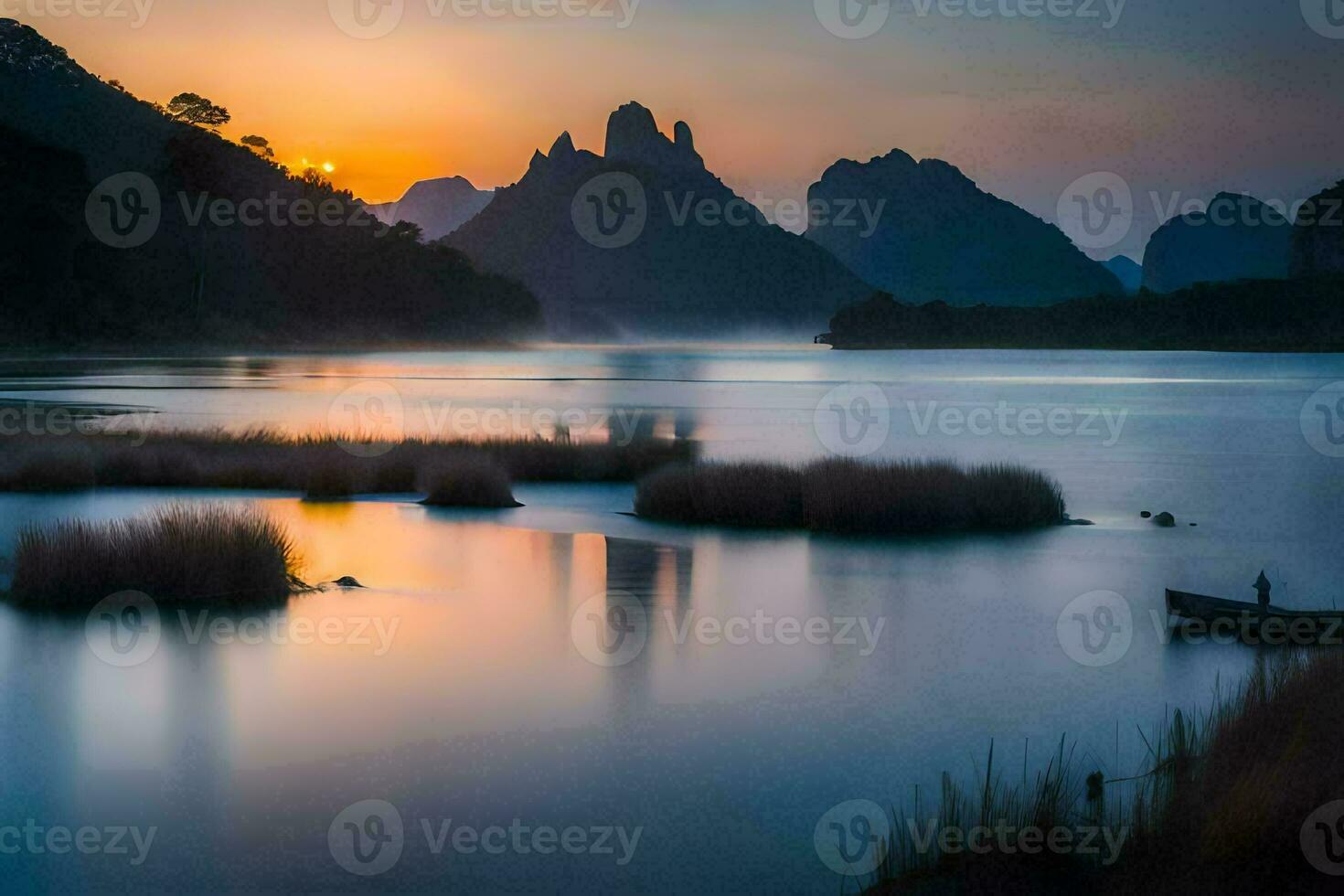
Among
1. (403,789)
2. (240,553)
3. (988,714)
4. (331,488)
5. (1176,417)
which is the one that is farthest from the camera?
(1176,417)

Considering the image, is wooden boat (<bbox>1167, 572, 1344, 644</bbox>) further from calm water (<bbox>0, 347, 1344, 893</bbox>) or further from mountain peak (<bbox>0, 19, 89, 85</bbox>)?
mountain peak (<bbox>0, 19, 89, 85</bbox>)

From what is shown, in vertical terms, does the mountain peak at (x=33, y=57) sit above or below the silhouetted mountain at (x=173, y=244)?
above

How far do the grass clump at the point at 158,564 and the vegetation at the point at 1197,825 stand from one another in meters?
11.3

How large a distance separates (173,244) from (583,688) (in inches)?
4408

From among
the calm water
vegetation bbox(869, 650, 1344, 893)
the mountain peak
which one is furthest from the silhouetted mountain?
vegetation bbox(869, 650, 1344, 893)

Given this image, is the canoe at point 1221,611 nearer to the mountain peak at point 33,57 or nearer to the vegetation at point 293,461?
the vegetation at point 293,461

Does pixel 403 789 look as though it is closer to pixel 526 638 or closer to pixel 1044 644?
pixel 526 638

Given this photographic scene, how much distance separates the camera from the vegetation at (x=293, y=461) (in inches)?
1180

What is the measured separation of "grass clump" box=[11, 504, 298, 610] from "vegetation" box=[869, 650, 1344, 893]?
443 inches

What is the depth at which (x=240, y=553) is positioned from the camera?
17.6 meters

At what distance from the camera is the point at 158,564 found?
17141mm

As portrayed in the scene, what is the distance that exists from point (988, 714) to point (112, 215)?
369 ft

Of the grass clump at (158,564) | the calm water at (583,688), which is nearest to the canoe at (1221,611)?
the calm water at (583,688)

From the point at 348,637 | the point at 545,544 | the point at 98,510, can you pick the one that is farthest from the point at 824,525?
the point at 98,510
